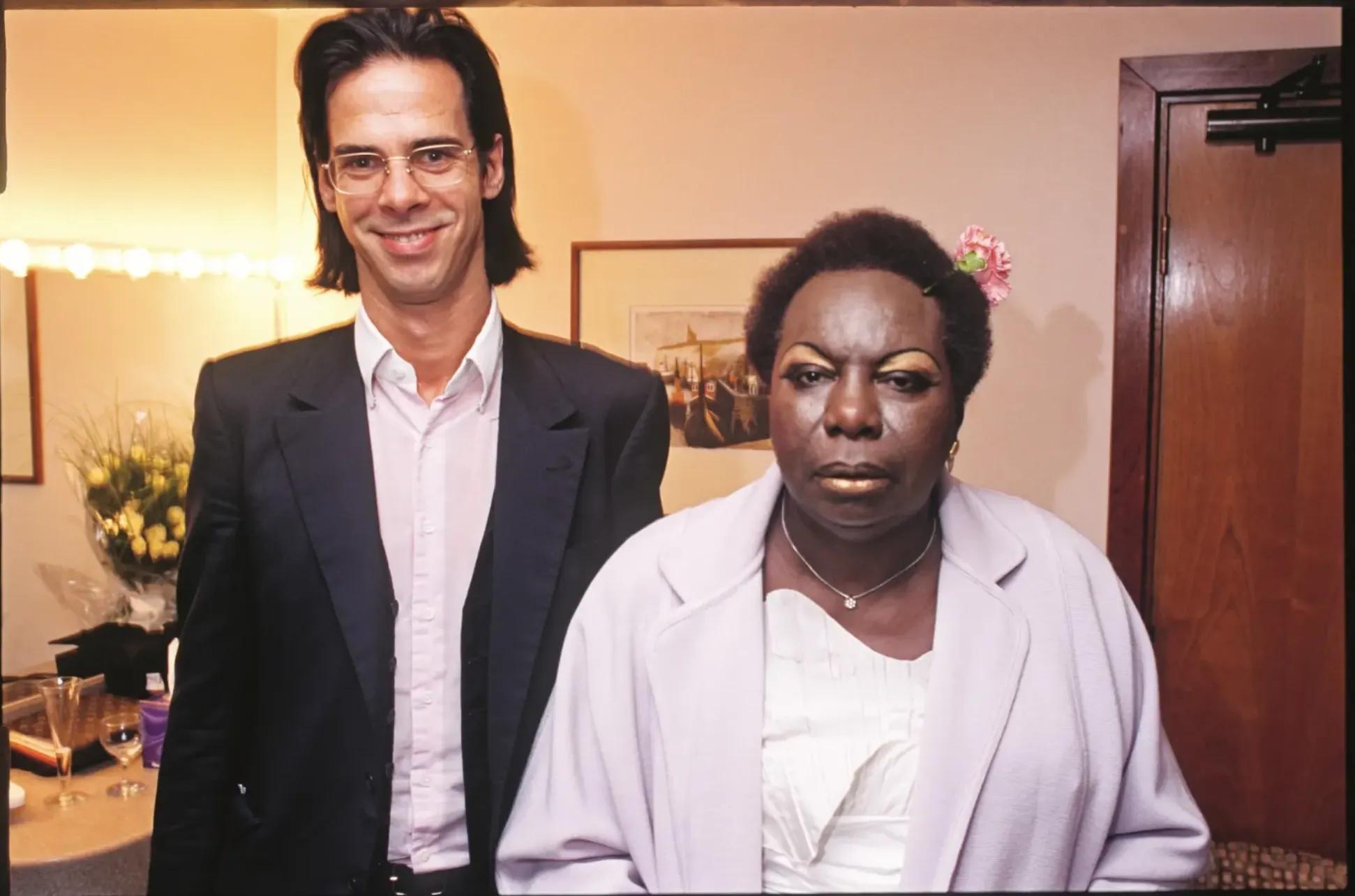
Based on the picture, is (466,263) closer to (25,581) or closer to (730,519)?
(730,519)

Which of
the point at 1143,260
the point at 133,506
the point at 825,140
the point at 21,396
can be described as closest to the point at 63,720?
the point at 133,506

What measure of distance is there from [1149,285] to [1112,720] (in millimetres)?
488

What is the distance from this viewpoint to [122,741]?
1202 mm

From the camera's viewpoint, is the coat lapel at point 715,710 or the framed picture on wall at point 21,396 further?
the framed picture on wall at point 21,396

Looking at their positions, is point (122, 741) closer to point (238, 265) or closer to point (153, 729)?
point (153, 729)

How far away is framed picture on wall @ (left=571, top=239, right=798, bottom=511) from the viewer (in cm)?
109

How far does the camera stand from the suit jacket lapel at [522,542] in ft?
3.46

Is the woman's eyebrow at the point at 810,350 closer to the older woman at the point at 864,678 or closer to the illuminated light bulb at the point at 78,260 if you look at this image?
the older woman at the point at 864,678

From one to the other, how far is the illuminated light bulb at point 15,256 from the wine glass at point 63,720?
50 cm

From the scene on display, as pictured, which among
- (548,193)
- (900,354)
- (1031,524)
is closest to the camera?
(900,354)

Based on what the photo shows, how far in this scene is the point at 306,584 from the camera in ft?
3.46

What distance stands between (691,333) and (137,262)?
71 centimetres

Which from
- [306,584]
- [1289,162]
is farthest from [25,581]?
[1289,162]

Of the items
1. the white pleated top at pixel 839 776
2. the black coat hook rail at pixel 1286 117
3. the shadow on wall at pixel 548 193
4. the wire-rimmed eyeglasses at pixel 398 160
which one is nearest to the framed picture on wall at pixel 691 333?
the shadow on wall at pixel 548 193
